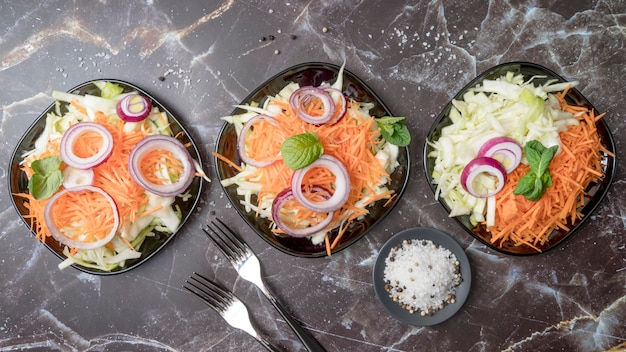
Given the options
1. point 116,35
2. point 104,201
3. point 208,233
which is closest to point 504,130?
point 208,233

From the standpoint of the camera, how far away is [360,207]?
262 cm

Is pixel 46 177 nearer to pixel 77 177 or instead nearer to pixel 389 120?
pixel 77 177

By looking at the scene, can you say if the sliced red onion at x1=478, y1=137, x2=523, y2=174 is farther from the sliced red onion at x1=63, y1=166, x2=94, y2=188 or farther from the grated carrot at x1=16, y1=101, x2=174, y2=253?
the sliced red onion at x1=63, y1=166, x2=94, y2=188

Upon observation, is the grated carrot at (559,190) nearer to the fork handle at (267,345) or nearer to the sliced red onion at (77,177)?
the fork handle at (267,345)

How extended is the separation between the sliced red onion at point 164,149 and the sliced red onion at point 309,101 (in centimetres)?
61

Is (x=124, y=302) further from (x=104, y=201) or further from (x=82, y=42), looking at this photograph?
(x=82, y=42)

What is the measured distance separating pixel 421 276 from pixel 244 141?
1140 millimetres

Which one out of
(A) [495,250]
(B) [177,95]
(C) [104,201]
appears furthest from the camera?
(B) [177,95]

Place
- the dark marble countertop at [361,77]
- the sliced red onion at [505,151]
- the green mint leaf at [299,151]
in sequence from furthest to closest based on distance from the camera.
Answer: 1. the dark marble countertop at [361,77]
2. the sliced red onion at [505,151]
3. the green mint leaf at [299,151]

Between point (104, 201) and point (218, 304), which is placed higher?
point (104, 201)

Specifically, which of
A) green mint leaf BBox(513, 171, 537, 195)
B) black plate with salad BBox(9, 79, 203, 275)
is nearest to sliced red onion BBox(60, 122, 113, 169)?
black plate with salad BBox(9, 79, 203, 275)

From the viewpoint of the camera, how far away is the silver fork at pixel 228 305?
2820 mm

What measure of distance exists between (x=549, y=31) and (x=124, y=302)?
2.84 meters

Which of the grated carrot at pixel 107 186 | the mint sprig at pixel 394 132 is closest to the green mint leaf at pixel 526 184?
the mint sprig at pixel 394 132
